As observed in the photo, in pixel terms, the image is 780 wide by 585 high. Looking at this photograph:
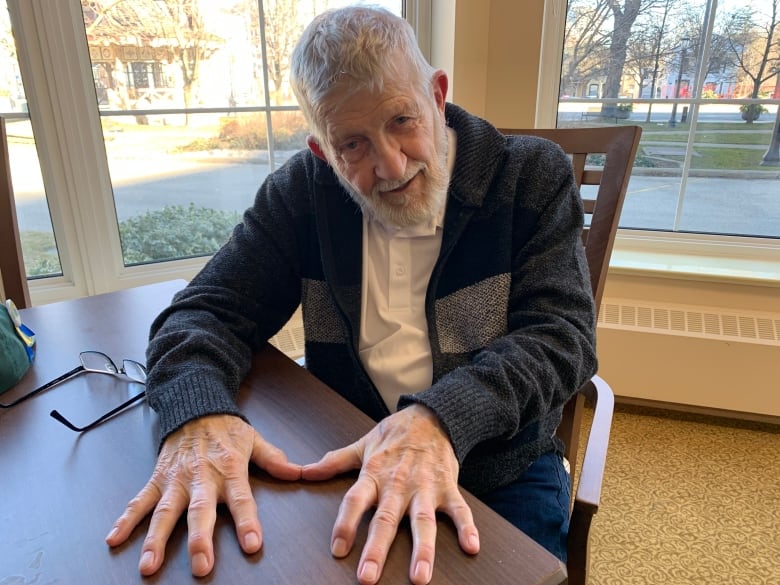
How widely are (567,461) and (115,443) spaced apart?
792mm

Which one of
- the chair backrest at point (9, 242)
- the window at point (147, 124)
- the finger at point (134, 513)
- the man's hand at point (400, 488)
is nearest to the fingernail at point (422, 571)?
the man's hand at point (400, 488)

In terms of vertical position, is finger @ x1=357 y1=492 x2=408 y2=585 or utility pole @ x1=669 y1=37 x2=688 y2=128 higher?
utility pole @ x1=669 y1=37 x2=688 y2=128

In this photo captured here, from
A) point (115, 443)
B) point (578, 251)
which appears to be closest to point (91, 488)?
point (115, 443)

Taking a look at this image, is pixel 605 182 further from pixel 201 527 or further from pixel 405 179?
pixel 201 527

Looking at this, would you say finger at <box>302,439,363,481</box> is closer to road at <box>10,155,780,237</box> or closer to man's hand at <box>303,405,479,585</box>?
man's hand at <box>303,405,479,585</box>

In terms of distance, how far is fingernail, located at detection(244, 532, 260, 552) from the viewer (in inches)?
20.6

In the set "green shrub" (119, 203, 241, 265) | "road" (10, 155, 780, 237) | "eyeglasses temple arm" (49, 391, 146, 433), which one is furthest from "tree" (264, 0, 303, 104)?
"eyeglasses temple arm" (49, 391, 146, 433)

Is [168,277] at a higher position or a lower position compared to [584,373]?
lower

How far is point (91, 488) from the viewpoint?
2.04 ft

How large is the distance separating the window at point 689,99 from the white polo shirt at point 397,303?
1.37 metres

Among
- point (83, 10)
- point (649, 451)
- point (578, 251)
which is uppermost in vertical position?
Answer: point (83, 10)

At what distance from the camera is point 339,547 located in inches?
20.3

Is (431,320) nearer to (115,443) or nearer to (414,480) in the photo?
(414,480)

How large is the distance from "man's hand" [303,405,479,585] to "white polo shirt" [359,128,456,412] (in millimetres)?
327
